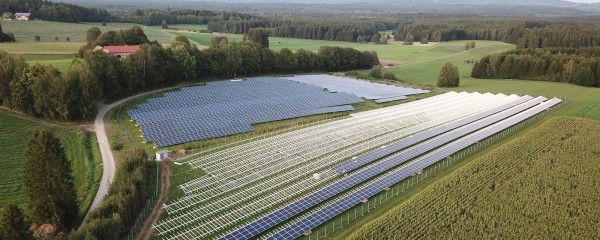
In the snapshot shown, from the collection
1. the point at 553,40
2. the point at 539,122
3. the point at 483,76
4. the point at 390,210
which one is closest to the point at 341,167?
the point at 390,210

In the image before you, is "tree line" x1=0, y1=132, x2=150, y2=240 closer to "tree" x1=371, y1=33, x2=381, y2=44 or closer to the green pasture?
the green pasture

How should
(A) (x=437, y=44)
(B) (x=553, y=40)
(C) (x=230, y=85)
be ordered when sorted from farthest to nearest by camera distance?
1. (A) (x=437, y=44)
2. (B) (x=553, y=40)
3. (C) (x=230, y=85)

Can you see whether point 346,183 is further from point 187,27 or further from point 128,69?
point 187,27

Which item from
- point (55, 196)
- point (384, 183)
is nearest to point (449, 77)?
point (384, 183)

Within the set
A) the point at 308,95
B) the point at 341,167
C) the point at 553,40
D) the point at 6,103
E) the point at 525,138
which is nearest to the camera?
the point at 341,167

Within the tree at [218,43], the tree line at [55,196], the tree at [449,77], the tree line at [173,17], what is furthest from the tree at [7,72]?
the tree line at [173,17]

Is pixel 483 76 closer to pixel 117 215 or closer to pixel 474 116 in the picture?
pixel 474 116
